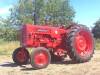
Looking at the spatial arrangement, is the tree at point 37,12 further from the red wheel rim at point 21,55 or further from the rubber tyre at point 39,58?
the rubber tyre at point 39,58

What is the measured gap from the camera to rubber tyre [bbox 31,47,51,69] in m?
14.7

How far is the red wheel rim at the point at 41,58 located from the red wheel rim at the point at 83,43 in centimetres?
186

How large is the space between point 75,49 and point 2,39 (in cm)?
2765

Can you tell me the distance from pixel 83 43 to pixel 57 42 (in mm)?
1320

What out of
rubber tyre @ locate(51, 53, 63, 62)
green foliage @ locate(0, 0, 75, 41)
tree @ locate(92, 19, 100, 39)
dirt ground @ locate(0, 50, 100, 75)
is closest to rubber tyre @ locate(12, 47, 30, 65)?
dirt ground @ locate(0, 50, 100, 75)

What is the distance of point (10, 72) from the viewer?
13.9 m

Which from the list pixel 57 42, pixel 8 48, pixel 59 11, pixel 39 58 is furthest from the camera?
pixel 59 11

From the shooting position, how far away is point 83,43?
17000mm

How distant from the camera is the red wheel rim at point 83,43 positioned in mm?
16516

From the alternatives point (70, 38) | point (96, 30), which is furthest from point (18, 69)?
point (96, 30)

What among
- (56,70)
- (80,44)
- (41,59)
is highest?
(80,44)

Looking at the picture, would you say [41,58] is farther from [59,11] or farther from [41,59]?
[59,11]

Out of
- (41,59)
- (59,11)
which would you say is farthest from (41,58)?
(59,11)

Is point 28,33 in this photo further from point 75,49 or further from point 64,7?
point 64,7
